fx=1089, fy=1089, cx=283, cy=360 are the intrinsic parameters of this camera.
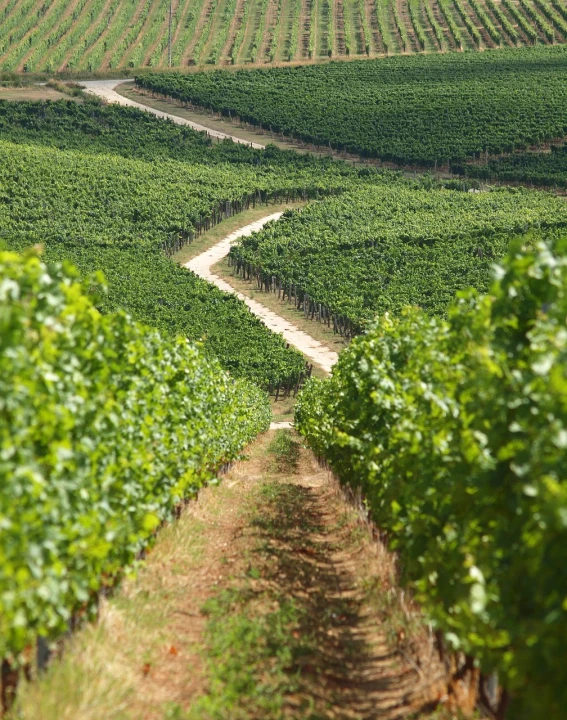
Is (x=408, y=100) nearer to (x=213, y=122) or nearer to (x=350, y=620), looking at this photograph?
(x=213, y=122)

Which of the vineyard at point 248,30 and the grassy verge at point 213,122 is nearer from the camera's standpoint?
the grassy verge at point 213,122

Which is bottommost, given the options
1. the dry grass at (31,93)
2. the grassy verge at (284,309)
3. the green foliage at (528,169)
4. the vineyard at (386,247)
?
the grassy verge at (284,309)

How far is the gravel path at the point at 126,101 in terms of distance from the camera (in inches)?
4626

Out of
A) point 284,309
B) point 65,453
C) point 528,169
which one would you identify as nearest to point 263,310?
point 284,309

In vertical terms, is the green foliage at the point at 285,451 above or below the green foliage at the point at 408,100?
below

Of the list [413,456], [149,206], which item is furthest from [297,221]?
[413,456]

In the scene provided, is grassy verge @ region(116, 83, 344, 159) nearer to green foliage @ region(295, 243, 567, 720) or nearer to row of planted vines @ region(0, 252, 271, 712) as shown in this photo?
row of planted vines @ region(0, 252, 271, 712)

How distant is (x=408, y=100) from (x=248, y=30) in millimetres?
36128

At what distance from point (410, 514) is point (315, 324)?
56.0 meters

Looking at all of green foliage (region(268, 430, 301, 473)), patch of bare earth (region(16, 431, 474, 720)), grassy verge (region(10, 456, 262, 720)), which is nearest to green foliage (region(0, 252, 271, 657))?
grassy verge (region(10, 456, 262, 720))

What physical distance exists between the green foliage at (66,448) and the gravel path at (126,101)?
340ft

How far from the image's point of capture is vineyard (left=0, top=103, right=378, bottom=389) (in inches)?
2301

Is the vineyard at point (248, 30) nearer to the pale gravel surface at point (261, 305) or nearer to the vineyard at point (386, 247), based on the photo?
the pale gravel surface at point (261, 305)

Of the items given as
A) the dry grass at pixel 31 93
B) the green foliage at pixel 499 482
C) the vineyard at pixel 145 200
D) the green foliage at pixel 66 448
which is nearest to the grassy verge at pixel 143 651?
the green foliage at pixel 66 448
